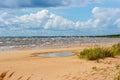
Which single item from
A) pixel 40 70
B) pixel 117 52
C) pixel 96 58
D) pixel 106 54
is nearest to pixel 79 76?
pixel 40 70

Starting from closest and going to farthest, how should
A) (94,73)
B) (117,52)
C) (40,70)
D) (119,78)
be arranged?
1. (119,78)
2. (94,73)
3. (40,70)
4. (117,52)

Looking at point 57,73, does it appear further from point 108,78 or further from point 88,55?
point 88,55

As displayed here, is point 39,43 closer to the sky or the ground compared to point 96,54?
closer to the ground

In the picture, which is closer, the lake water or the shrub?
the shrub

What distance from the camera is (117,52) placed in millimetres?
18656

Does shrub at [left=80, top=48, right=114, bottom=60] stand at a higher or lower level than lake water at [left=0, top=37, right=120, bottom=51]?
higher

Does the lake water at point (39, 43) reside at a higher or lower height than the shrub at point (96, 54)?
lower

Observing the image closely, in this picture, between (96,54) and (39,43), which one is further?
(39,43)

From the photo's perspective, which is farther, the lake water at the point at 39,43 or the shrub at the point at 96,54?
the lake water at the point at 39,43

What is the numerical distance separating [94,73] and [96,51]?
6.16m

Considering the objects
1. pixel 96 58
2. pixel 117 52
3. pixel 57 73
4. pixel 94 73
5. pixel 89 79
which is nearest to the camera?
pixel 89 79

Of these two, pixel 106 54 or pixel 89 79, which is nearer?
pixel 89 79

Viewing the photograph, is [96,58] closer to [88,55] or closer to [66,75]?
[88,55]

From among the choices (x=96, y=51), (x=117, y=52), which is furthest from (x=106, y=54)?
(x=117, y=52)
